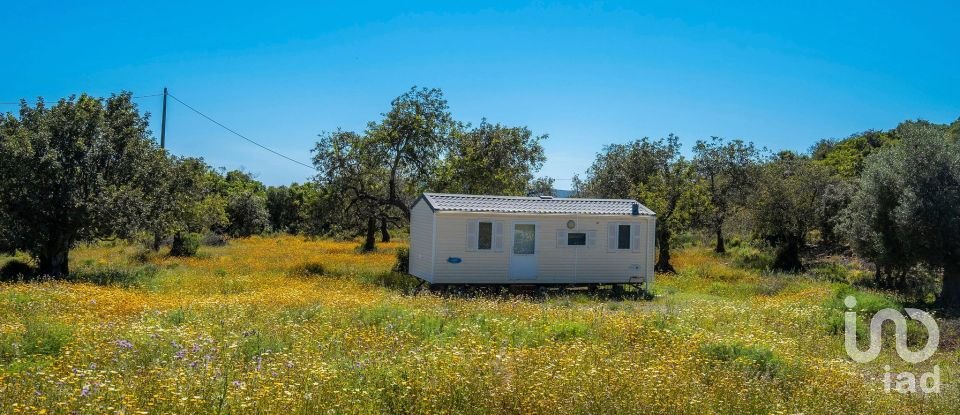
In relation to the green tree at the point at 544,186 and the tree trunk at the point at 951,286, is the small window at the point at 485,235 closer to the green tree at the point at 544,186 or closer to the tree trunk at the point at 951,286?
the tree trunk at the point at 951,286

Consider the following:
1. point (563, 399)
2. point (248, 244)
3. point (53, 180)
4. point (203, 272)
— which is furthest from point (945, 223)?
point (248, 244)

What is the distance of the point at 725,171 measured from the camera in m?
35.6

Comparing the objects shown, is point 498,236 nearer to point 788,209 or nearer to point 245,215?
point 788,209

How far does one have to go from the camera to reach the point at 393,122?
24.4 metres

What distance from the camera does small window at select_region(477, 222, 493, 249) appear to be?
19.3 meters

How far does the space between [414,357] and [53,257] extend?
1546cm

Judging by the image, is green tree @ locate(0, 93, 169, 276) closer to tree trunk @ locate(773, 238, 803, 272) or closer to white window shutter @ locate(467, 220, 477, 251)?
white window shutter @ locate(467, 220, 477, 251)

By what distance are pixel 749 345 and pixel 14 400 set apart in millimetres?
8183

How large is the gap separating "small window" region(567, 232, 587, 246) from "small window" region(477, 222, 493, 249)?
94.4 inches

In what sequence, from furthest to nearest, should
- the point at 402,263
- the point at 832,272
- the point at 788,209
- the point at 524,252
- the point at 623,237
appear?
the point at 788,209, the point at 832,272, the point at 402,263, the point at 623,237, the point at 524,252

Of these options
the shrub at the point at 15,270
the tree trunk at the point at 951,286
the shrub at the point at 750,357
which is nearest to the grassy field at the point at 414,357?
the shrub at the point at 750,357

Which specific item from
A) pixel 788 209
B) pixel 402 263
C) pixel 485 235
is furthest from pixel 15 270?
pixel 788 209

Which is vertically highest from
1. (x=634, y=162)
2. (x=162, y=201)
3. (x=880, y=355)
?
(x=634, y=162)

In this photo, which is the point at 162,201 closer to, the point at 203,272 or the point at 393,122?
the point at 203,272
